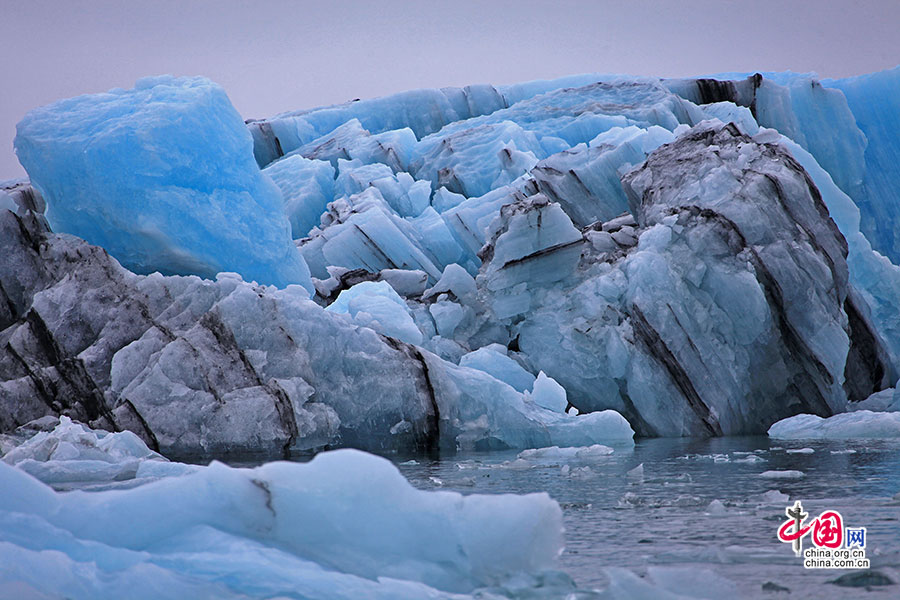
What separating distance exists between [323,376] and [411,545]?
574 centimetres

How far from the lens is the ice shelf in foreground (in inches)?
96.7

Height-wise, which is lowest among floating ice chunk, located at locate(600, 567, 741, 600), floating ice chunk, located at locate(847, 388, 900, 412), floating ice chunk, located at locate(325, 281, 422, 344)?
floating ice chunk, located at locate(847, 388, 900, 412)

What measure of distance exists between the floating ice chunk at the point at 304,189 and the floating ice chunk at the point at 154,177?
237 inches

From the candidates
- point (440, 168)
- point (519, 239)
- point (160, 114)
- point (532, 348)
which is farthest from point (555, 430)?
point (440, 168)

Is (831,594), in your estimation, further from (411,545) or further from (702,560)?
(411,545)

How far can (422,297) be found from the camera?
1152cm

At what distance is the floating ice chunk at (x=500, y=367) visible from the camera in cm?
984

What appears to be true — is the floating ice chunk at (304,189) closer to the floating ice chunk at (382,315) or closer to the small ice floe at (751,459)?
the floating ice chunk at (382,315)

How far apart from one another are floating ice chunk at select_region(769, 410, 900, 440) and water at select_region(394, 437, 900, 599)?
1.01m

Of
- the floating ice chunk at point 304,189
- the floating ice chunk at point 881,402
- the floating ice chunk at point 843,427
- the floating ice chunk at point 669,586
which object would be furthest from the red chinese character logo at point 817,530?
the floating ice chunk at point 304,189

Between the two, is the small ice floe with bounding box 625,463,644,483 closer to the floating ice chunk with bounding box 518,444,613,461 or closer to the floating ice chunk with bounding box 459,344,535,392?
the floating ice chunk with bounding box 518,444,613,461

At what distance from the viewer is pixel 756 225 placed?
406 inches

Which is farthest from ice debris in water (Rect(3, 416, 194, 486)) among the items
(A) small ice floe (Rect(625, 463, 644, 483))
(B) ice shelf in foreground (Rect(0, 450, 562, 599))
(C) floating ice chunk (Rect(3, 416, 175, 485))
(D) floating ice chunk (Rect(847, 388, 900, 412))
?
(D) floating ice chunk (Rect(847, 388, 900, 412))

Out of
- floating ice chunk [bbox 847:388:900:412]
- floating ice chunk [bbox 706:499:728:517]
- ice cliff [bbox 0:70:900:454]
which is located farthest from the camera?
A: floating ice chunk [bbox 847:388:900:412]
